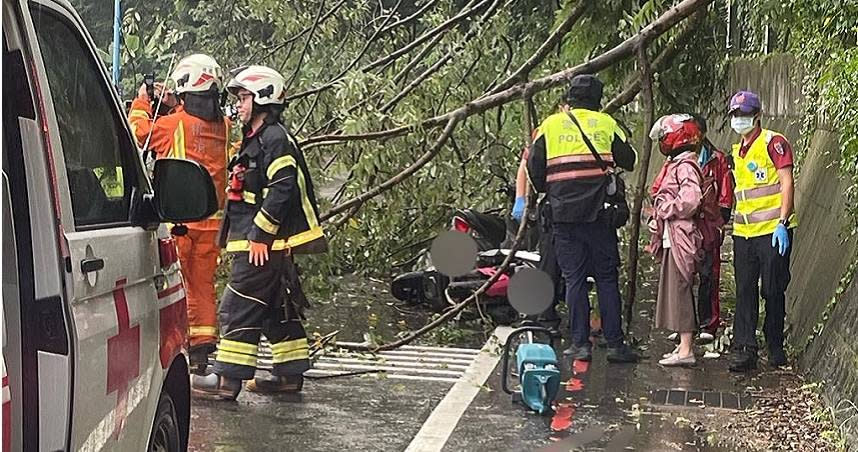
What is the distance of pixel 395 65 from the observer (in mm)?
10672

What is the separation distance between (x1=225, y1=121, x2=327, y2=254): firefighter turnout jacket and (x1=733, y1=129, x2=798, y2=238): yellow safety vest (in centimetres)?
275

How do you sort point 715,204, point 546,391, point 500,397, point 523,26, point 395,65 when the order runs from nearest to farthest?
point 546,391
point 500,397
point 715,204
point 395,65
point 523,26

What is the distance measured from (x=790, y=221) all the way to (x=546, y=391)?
2068 mm

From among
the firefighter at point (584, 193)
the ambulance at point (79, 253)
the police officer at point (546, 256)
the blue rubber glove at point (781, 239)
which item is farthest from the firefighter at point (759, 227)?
the ambulance at point (79, 253)

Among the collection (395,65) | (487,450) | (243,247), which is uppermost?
(395,65)

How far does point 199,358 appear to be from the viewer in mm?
7133

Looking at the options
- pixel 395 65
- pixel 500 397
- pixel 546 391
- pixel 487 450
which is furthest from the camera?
pixel 395 65

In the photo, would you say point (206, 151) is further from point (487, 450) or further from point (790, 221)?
point (790, 221)

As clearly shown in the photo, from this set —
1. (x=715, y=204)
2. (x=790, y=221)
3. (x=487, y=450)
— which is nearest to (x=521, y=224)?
(x=715, y=204)

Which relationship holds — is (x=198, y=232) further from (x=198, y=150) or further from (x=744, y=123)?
(x=744, y=123)

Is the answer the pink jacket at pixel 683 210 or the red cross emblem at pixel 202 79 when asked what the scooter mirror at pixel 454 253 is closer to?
the pink jacket at pixel 683 210

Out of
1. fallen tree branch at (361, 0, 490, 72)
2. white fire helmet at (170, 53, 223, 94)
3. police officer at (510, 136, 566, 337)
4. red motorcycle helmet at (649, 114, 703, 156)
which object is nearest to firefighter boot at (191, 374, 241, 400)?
white fire helmet at (170, 53, 223, 94)

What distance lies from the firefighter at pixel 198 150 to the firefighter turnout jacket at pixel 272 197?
33cm

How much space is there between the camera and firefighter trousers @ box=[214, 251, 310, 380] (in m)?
6.75
